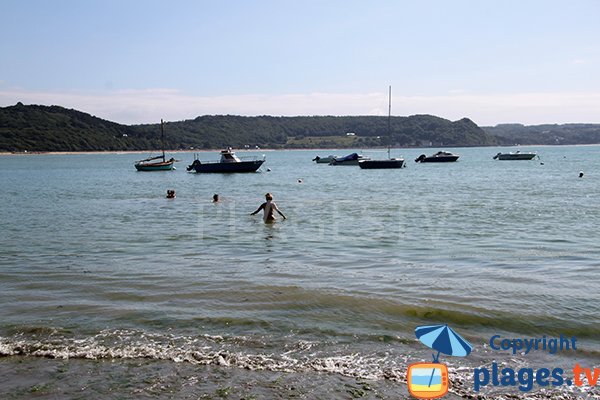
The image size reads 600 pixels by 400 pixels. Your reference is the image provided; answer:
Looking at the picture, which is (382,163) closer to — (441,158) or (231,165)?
(231,165)

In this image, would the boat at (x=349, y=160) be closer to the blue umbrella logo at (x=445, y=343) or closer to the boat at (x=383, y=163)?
the boat at (x=383, y=163)

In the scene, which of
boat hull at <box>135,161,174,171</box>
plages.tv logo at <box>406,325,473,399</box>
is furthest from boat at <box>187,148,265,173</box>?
plages.tv logo at <box>406,325,473,399</box>

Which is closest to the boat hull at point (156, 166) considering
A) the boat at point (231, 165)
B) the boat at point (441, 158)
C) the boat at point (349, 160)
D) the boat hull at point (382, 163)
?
the boat at point (231, 165)

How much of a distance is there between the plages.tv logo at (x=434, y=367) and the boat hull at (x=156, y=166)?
247 ft

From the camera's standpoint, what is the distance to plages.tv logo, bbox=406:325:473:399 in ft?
21.4

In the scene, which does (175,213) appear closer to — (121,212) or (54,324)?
(121,212)

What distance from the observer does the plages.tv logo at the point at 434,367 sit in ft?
21.4

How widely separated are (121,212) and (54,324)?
2069 centimetres

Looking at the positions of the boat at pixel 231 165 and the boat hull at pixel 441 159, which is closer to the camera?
the boat at pixel 231 165

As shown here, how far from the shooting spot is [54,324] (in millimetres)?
9539

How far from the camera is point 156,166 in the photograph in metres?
82.1

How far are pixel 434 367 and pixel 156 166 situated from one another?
78036 millimetres

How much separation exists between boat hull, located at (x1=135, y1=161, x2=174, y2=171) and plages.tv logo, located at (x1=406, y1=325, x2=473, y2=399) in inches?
2961

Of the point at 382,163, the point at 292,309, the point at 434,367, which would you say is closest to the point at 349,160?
the point at 382,163
